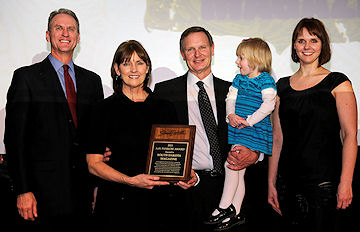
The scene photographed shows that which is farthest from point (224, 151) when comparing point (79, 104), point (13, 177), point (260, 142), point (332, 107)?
point (13, 177)

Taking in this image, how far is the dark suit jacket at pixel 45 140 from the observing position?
2887mm

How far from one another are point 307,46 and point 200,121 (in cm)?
106

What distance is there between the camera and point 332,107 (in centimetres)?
274

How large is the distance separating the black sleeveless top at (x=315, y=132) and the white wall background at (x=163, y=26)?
43.3 inches

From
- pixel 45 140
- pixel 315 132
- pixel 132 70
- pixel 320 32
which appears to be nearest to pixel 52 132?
pixel 45 140

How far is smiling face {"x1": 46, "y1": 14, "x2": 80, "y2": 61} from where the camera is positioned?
10.2ft

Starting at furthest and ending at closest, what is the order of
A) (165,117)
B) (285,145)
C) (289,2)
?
(289,2), (285,145), (165,117)

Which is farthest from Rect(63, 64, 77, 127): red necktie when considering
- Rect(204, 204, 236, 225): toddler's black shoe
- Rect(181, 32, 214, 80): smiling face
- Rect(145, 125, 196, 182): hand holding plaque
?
Rect(204, 204, 236, 225): toddler's black shoe

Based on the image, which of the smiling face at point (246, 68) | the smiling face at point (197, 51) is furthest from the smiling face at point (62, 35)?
the smiling face at point (246, 68)

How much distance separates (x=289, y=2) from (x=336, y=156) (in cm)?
184

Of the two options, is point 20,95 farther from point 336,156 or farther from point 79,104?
point 336,156

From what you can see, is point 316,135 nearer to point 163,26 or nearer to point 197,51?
point 197,51

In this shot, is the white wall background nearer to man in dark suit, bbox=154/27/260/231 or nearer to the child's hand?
man in dark suit, bbox=154/27/260/231

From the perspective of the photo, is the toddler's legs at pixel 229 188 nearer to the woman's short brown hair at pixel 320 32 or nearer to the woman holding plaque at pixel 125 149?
the woman holding plaque at pixel 125 149
